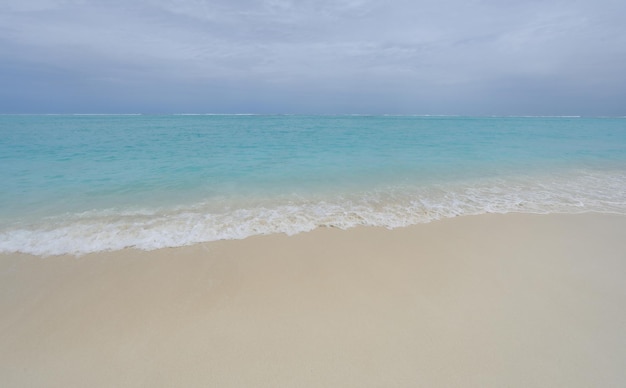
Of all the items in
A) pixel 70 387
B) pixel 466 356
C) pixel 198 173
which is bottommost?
pixel 70 387

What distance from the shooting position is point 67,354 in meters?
2.19

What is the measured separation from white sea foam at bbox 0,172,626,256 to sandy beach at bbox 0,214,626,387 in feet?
1.43

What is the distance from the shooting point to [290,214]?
5.22 metres

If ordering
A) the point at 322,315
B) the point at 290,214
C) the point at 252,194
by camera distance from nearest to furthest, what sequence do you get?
the point at 322,315, the point at 290,214, the point at 252,194

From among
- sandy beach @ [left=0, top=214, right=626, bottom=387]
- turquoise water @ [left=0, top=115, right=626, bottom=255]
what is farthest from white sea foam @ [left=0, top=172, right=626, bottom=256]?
sandy beach @ [left=0, top=214, right=626, bottom=387]

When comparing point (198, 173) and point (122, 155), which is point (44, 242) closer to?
point (198, 173)

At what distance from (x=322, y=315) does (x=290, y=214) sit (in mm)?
2840

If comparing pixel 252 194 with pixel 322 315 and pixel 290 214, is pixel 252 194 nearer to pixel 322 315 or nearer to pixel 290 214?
pixel 290 214

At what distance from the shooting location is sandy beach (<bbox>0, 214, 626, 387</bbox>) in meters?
2.02

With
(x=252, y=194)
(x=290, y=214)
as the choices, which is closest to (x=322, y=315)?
(x=290, y=214)

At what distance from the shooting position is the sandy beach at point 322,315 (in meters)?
2.02

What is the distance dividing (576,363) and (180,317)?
353 cm

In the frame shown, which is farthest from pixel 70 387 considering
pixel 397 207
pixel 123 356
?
pixel 397 207

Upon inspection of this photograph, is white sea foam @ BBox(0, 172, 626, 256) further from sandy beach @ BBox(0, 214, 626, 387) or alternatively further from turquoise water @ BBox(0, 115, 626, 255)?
sandy beach @ BBox(0, 214, 626, 387)
